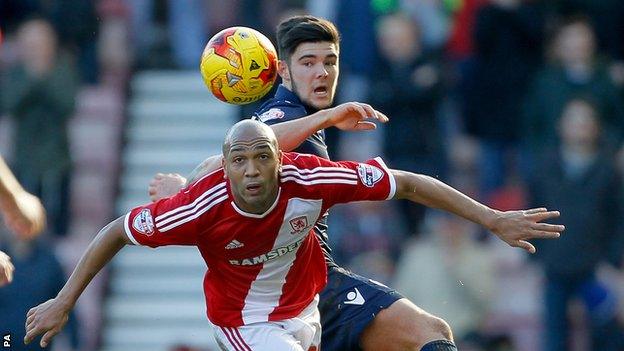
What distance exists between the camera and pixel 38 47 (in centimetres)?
1501

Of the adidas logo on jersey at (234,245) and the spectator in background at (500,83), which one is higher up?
the adidas logo on jersey at (234,245)

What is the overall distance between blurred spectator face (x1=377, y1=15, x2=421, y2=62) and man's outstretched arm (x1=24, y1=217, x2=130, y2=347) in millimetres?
6072

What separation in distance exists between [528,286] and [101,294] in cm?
394

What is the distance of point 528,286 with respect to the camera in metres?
14.5

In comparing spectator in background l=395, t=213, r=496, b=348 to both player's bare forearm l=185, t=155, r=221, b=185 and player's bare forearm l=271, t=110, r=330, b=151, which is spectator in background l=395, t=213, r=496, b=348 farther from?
player's bare forearm l=271, t=110, r=330, b=151

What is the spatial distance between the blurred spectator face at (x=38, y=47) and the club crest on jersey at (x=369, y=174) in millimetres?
6842

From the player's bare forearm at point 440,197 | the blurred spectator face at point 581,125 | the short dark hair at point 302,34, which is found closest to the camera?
the player's bare forearm at point 440,197

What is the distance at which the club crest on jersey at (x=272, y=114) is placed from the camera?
900 cm

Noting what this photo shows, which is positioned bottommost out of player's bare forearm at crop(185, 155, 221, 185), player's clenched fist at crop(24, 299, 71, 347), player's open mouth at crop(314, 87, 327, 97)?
player's clenched fist at crop(24, 299, 71, 347)

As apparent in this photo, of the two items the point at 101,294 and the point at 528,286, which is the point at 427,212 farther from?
the point at 101,294

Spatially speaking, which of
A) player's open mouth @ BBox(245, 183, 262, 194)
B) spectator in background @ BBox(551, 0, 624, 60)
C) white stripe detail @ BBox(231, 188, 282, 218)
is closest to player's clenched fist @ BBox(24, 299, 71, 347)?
white stripe detail @ BBox(231, 188, 282, 218)

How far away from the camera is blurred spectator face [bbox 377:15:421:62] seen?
1421cm

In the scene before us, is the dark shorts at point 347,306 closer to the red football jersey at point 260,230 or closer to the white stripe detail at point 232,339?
the red football jersey at point 260,230

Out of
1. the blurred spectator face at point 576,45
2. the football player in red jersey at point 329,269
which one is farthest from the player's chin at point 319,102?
the blurred spectator face at point 576,45
